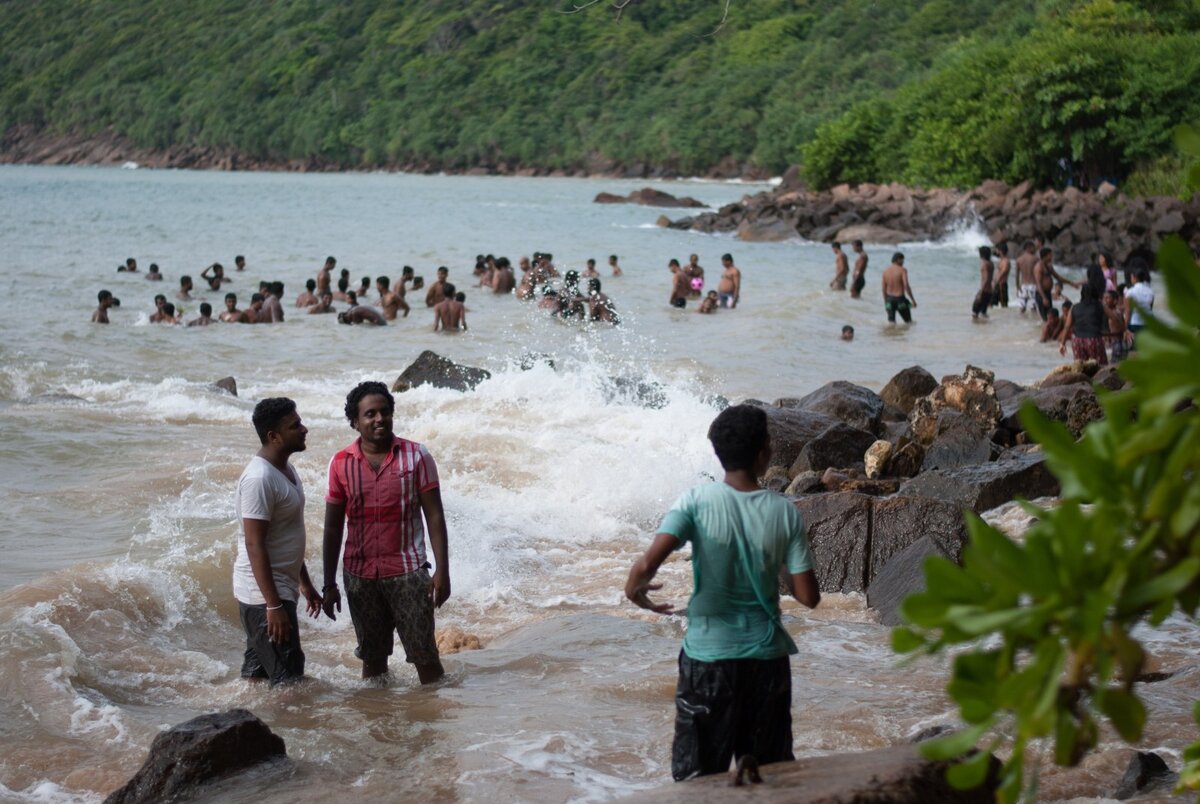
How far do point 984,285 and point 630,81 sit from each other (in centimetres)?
7756

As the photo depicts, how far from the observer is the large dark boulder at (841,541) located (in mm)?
7648

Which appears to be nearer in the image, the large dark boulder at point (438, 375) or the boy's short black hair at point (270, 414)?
the boy's short black hair at point (270, 414)

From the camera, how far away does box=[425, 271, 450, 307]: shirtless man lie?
870 inches

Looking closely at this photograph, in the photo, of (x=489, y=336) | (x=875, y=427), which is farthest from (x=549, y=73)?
(x=875, y=427)

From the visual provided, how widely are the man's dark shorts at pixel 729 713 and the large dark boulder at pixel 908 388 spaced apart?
9.30 m

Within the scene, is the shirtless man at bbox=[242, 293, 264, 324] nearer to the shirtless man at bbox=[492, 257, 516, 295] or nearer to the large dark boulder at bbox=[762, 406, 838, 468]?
the shirtless man at bbox=[492, 257, 516, 295]

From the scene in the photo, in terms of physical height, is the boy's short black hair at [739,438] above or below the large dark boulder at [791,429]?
above

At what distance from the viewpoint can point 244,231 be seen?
43.3m

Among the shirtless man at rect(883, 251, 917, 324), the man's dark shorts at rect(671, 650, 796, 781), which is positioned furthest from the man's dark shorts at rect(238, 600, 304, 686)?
the shirtless man at rect(883, 251, 917, 324)

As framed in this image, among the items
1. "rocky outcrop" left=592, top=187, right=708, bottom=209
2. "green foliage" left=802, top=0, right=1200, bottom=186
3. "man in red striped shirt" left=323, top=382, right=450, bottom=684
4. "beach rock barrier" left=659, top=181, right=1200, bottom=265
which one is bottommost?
"man in red striped shirt" left=323, top=382, right=450, bottom=684

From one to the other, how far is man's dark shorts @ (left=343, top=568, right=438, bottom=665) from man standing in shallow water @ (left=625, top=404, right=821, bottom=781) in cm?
181

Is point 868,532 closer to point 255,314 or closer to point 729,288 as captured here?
point 255,314

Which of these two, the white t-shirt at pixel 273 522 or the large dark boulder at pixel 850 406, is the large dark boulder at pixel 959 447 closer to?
the large dark boulder at pixel 850 406

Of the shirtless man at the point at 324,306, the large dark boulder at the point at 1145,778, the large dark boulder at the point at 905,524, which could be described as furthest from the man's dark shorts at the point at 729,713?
the shirtless man at the point at 324,306
